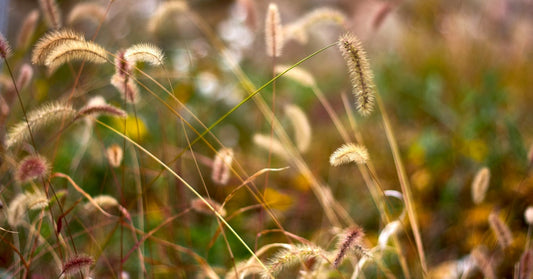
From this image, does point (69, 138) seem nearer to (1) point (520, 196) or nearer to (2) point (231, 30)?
(2) point (231, 30)

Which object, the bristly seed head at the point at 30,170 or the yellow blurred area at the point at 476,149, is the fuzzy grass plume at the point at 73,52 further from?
the yellow blurred area at the point at 476,149

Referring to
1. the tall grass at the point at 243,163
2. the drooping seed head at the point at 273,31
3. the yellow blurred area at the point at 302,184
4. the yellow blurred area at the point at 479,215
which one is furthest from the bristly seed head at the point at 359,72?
the yellow blurred area at the point at 302,184

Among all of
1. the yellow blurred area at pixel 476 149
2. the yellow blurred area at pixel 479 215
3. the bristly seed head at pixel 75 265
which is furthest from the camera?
the yellow blurred area at pixel 476 149

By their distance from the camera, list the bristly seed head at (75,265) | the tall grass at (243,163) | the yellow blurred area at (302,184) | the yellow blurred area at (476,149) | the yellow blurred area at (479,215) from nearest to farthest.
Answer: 1. the bristly seed head at (75,265)
2. the tall grass at (243,163)
3. the yellow blurred area at (479,215)
4. the yellow blurred area at (476,149)
5. the yellow blurred area at (302,184)

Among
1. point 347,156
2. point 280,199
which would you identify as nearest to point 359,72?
point 347,156

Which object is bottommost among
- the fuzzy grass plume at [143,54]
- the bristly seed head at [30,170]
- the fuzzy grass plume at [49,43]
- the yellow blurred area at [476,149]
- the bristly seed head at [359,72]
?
the yellow blurred area at [476,149]

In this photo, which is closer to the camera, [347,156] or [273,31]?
[347,156]

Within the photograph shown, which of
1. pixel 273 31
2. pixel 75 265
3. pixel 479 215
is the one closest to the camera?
pixel 75 265

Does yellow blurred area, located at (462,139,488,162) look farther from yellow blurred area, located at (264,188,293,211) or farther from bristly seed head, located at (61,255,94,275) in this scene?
bristly seed head, located at (61,255,94,275)

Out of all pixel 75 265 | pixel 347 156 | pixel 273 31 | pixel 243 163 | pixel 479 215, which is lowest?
pixel 479 215

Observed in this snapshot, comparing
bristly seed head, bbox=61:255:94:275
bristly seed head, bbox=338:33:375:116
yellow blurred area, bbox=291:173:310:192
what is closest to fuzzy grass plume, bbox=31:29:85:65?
bristly seed head, bbox=61:255:94:275

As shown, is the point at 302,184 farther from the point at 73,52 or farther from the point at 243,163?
the point at 73,52
